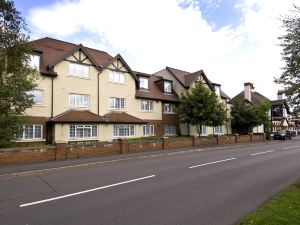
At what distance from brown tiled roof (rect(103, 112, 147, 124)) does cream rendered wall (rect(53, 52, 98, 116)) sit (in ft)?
5.63

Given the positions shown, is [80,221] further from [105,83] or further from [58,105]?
[105,83]

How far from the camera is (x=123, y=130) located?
32.2 meters

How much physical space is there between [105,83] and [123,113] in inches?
153

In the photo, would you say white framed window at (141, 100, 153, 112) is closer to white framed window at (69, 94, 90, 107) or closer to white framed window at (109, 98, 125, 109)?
white framed window at (109, 98, 125, 109)

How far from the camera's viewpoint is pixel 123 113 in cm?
3350

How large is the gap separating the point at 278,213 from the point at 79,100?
2582 centimetres

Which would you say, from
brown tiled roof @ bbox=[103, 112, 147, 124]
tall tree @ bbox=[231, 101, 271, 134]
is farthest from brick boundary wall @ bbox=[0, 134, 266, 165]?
tall tree @ bbox=[231, 101, 271, 134]

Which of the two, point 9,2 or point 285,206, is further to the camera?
point 9,2

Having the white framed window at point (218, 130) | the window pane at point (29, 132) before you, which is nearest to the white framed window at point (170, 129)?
the white framed window at point (218, 130)

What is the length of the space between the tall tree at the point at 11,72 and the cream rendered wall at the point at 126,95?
13032 millimetres

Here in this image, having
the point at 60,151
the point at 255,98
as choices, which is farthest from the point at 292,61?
the point at 255,98

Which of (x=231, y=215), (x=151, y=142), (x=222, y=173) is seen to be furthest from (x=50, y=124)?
(x=231, y=215)

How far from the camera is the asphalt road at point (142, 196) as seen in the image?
6934mm

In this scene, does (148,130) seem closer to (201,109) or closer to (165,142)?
(201,109)
